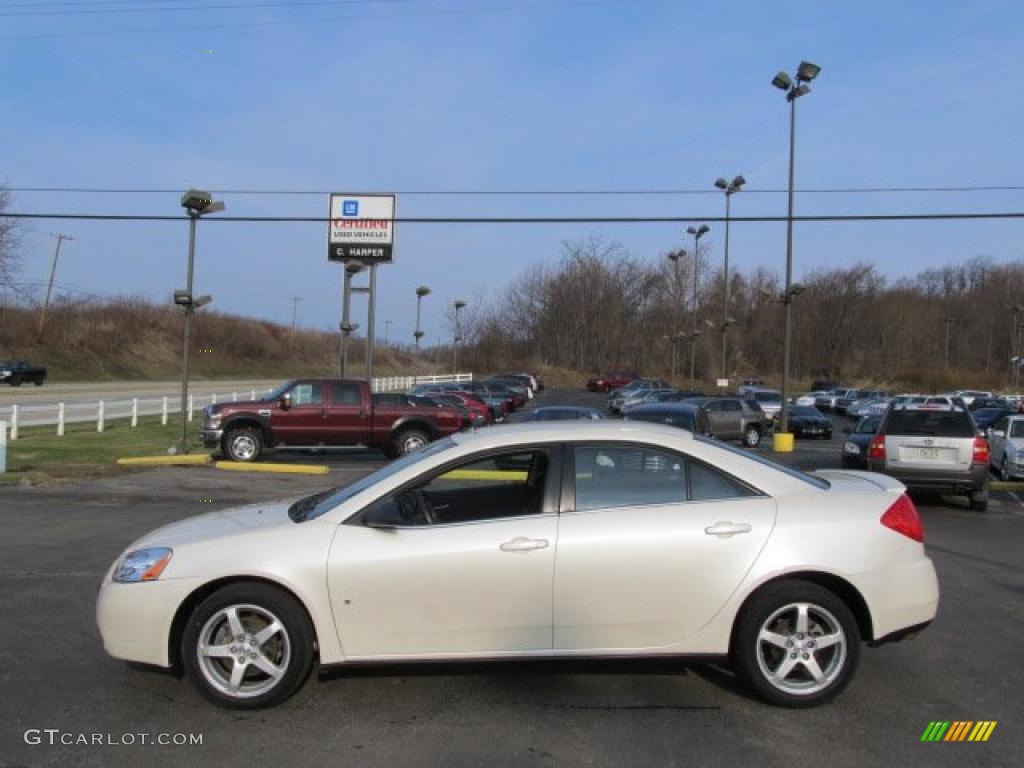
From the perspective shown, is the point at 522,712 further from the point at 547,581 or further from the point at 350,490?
the point at 350,490

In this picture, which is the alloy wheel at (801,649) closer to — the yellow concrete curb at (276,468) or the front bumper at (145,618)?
the front bumper at (145,618)

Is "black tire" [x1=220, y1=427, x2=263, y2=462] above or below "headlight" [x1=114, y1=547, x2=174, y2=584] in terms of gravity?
below

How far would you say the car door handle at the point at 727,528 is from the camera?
480cm

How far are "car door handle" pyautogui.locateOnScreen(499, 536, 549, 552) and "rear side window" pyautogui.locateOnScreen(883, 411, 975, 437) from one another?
33.8 ft

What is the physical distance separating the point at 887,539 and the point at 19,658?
5.19 meters

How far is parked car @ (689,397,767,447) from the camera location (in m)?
27.2

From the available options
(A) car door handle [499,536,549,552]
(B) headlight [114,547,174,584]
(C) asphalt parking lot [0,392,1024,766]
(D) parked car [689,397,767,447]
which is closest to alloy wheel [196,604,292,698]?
(C) asphalt parking lot [0,392,1024,766]

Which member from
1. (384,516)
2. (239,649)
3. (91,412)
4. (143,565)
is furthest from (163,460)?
(384,516)

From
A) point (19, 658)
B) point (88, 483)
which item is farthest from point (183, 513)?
point (19, 658)

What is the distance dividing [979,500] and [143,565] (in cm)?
1241

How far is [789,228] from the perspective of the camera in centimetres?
2669

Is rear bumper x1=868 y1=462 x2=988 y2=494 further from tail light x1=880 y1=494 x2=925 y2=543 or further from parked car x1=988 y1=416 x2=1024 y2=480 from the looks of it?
tail light x1=880 y1=494 x2=925 y2=543

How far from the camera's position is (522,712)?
468 centimetres

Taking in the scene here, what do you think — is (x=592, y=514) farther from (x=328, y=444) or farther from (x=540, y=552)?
(x=328, y=444)
